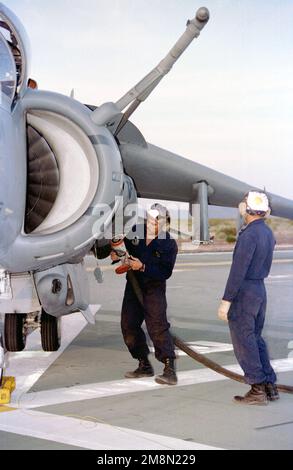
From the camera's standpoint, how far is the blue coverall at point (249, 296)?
21.3 ft

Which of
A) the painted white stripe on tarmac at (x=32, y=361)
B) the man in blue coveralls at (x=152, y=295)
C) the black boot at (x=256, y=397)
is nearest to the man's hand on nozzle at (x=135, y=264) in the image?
the man in blue coveralls at (x=152, y=295)

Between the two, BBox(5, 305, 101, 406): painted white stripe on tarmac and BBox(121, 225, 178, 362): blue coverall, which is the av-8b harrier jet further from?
BBox(5, 305, 101, 406): painted white stripe on tarmac

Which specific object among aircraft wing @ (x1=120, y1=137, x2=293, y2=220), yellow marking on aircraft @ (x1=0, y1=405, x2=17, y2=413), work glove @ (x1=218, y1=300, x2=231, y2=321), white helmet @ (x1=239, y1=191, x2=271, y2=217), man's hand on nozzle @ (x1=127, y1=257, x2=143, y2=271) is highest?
aircraft wing @ (x1=120, y1=137, x2=293, y2=220)

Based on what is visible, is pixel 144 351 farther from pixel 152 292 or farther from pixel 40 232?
pixel 40 232

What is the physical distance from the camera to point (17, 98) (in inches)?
264

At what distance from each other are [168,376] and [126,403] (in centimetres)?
83

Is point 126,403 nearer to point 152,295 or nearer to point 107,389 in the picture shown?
point 107,389

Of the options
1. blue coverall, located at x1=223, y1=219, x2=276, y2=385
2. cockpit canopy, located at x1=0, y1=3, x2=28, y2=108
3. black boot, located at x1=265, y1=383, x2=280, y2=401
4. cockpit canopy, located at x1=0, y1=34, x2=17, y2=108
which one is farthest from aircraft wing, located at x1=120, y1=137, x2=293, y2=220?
black boot, located at x1=265, y1=383, x2=280, y2=401

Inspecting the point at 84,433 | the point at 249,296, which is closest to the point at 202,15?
the point at 249,296

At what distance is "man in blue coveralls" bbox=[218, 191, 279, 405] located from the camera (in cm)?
649

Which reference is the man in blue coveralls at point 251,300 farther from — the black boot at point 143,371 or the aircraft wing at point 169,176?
the aircraft wing at point 169,176

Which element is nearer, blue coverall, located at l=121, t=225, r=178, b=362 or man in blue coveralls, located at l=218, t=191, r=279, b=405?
man in blue coveralls, located at l=218, t=191, r=279, b=405

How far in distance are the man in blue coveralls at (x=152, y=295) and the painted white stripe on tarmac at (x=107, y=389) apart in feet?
0.59
